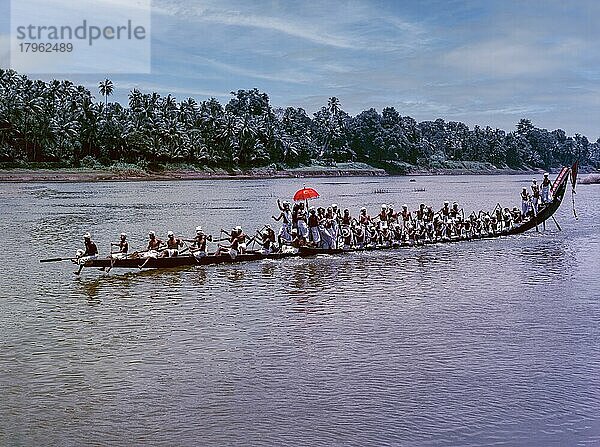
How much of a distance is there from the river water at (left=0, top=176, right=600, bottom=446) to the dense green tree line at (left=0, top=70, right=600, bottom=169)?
9190cm

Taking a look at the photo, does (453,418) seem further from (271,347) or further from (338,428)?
(271,347)

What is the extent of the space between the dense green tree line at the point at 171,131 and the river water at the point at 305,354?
9190 centimetres

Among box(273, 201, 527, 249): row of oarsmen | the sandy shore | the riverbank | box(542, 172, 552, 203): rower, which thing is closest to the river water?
box(273, 201, 527, 249): row of oarsmen

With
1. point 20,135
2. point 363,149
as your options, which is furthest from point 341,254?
point 363,149

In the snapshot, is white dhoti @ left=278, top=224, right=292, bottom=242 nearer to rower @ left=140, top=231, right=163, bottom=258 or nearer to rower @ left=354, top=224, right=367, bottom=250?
rower @ left=354, top=224, right=367, bottom=250

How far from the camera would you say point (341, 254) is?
3256cm

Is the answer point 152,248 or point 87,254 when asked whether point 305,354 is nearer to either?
point 152,248

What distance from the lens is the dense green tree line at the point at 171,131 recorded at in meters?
116

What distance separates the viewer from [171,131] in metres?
128

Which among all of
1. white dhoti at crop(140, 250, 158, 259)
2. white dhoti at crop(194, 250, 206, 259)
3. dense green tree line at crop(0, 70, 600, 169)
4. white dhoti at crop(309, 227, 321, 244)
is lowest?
white dhoti at crop(194, 250, 206, 259)

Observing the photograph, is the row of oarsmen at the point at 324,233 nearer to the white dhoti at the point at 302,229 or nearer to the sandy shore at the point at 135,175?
the white dhoti at the point at 302,229

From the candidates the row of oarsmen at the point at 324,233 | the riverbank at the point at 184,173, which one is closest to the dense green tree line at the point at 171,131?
the riverbank at the point at 184,173

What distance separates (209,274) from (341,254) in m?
7.41

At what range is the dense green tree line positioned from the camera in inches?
4572
